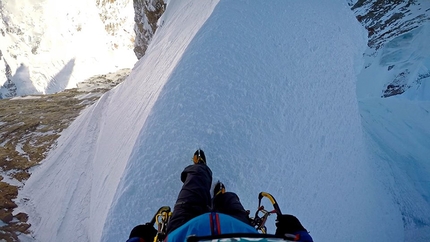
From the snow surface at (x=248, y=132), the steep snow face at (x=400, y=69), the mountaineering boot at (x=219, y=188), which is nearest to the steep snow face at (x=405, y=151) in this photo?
the steep snow face at (x=400, y=69)

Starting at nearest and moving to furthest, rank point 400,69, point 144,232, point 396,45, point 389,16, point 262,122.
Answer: point 144,232, point 262,122, point 389,16, point 396,45, point 400,69

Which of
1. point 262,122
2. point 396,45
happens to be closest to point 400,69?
point 396,45

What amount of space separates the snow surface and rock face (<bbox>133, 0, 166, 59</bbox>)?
454cm

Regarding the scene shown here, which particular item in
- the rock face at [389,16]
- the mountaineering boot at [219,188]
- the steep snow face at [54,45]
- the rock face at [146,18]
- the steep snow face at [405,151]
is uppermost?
the steep snow face at [54,45]

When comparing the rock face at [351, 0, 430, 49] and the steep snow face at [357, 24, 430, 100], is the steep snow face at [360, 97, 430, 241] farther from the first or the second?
the rock face at [351, 0, 430, 49]

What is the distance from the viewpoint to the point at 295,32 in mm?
3879

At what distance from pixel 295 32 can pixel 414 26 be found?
6.05 m

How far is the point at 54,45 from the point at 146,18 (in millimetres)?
62581

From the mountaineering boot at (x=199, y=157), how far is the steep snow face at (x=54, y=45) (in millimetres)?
43978

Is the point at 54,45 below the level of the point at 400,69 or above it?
above

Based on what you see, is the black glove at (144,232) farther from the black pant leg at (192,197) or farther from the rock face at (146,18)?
the rock face at (146,18)

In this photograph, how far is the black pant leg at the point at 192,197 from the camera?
183 centimetres

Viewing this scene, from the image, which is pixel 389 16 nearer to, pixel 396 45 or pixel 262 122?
pixel 396 45

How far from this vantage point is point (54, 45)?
61.6 metres
